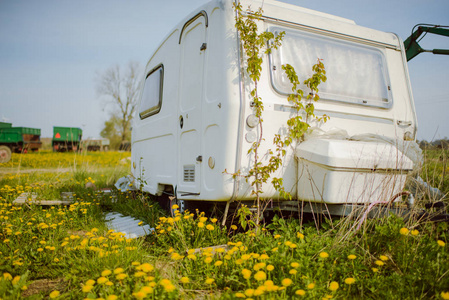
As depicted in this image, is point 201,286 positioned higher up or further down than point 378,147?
further down

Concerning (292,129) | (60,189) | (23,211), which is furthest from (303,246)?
(60,189)

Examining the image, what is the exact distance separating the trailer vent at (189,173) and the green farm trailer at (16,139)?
13930 millimetres

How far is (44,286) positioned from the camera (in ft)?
7.23

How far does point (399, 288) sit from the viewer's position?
173cm

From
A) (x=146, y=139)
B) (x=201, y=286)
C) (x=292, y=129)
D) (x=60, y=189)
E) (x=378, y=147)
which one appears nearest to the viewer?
(x=201, y=286)

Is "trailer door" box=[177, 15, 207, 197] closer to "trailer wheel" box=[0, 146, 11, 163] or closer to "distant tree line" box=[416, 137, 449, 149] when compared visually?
"distant tree line" box=[416, 137, 449, 149]

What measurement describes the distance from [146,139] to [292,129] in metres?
2.55

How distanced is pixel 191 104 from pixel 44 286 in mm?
2025

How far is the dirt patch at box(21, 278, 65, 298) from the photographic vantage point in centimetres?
210

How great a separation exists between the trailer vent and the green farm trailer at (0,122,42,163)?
13.9m

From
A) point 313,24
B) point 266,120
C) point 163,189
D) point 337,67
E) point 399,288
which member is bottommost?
point 399,288

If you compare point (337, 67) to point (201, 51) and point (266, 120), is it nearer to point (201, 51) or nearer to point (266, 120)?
point (266, 120)

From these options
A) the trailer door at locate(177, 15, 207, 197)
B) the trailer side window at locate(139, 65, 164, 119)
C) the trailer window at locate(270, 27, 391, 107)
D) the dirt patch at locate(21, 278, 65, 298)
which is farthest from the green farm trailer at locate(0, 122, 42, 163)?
the trailer window at locate(270, 27, 391, 107)

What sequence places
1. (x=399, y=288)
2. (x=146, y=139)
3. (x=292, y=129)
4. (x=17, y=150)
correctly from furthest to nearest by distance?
(x=17, y=150) → (x=146, y=139) → (x=292, y=129) → (x=399, y=288)
